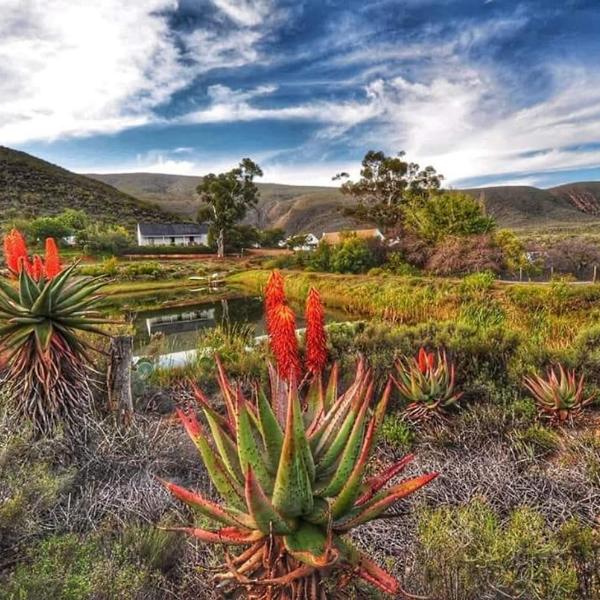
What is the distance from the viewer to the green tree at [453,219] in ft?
95.1

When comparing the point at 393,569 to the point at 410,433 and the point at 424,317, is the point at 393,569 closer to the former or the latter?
the point at 410,433

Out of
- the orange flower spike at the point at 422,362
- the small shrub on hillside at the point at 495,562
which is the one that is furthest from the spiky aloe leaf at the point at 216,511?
the orange flower spike at the point at 422,362

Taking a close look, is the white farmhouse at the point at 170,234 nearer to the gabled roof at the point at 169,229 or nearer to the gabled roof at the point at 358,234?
the gabled roof at the point at 169,229

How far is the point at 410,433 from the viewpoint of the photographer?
5.30 m

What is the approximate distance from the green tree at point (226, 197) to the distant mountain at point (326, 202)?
12.1 metres

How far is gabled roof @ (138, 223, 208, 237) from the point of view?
2613 inches

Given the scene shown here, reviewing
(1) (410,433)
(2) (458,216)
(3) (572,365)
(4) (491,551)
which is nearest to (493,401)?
(1) (410,433)

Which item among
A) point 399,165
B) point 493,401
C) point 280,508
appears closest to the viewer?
point 280,508

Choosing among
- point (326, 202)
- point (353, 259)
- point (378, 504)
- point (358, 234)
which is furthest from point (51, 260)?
point (326, 202)

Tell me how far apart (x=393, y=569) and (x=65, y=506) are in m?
2.51

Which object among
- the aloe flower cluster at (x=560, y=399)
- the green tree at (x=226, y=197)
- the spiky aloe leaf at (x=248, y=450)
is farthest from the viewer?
the green tree at (x=226, y=197)

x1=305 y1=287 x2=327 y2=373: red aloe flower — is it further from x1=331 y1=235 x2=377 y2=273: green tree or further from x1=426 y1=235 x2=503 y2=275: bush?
x1=331 y1=235 x2=377 y2=273: green tree

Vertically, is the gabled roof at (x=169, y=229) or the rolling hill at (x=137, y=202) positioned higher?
the rolling hill at (x=137, y=202)

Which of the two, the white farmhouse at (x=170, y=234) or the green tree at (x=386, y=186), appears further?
the white farmhouse at (x=170, y=234)
